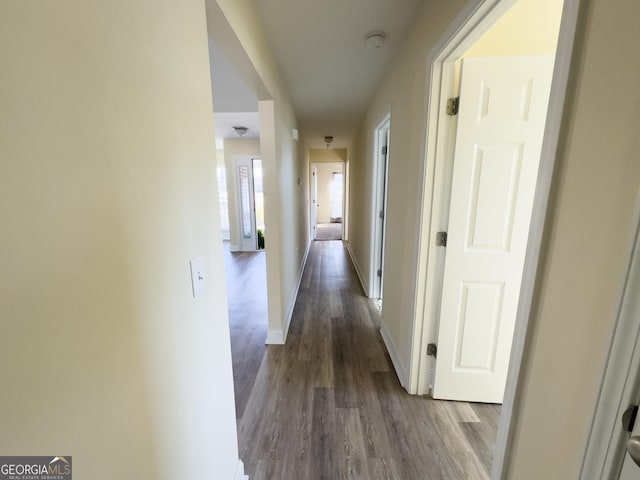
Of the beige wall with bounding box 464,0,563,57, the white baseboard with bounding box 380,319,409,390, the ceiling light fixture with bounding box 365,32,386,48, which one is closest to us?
the beige wall with bounding box 464,0,563,57

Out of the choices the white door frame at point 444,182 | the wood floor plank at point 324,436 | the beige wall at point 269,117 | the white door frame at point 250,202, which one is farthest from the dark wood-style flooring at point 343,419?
the white door frame at point 250,202

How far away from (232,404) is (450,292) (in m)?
1.39

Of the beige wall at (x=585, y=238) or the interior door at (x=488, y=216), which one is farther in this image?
the interior door at (x=488, y=216)

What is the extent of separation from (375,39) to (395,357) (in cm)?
243

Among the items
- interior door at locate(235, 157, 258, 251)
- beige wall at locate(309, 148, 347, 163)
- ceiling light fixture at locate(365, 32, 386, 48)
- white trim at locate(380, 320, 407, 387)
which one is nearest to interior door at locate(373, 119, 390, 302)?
white trim at locate(380, 320, 407, 387)

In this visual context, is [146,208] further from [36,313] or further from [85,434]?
[85,434]

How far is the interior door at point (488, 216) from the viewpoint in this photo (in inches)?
53.8

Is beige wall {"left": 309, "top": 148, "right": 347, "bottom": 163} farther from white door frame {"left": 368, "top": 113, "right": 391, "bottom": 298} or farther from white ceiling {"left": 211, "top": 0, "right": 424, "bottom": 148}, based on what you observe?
white door frame {"left": 368, "top": 113, "right": 391, "bottom": 298}

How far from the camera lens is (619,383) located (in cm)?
54

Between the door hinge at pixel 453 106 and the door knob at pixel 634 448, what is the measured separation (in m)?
1.47

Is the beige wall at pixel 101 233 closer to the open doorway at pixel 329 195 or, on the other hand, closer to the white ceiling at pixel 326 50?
the white ceiling at pixel 326 50

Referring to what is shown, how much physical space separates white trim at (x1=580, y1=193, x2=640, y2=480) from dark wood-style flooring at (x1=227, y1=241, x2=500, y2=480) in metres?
1.00

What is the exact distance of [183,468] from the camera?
0.79 m

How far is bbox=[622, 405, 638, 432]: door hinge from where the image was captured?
1.74 feet
